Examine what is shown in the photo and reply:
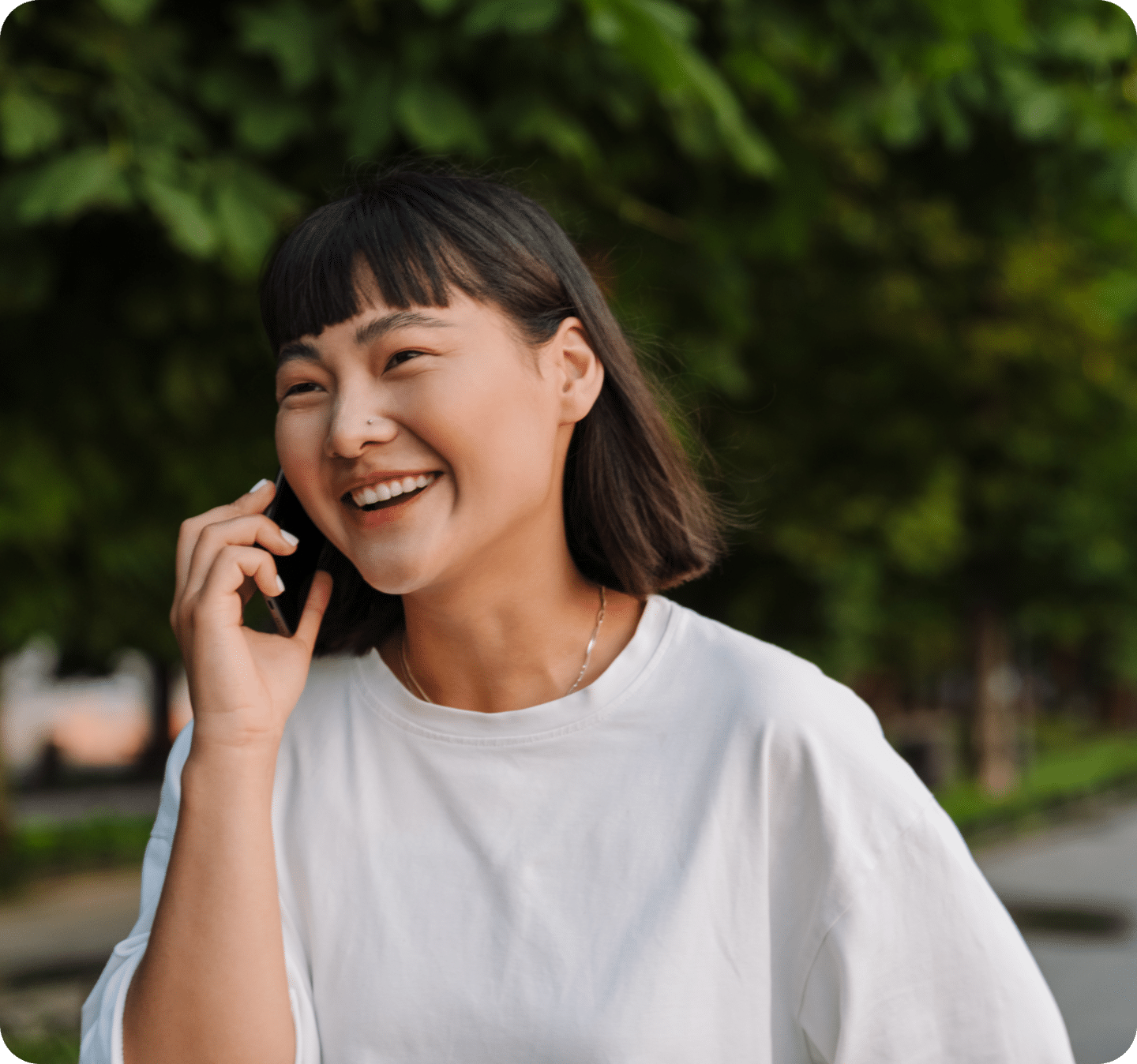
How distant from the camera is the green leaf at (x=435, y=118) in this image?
3.29m

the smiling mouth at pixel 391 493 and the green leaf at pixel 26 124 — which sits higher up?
the green leaf at pixel 26 124

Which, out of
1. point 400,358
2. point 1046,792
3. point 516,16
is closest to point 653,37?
point 516,16

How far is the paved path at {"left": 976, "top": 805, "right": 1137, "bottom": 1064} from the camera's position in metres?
6.88

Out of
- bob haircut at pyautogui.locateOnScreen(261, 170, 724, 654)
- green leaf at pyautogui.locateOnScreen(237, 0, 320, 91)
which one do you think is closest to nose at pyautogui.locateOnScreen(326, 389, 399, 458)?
bob haircut at pyautogui.locateOnScreen(261, 170, 724, 654)

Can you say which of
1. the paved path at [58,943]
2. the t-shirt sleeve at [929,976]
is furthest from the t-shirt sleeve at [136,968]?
the paved path at [58,943]

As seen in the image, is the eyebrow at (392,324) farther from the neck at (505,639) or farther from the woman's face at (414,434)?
the neck at (505,639)

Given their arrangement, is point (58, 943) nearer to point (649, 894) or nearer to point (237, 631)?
point (237, 631)

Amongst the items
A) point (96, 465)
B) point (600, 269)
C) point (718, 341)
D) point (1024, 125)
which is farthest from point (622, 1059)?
point (718, 341)

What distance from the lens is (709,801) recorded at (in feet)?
5.37

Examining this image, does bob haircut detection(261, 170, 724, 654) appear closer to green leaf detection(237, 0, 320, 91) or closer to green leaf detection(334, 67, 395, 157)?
green leaf detection(334, 67, 395, 157)

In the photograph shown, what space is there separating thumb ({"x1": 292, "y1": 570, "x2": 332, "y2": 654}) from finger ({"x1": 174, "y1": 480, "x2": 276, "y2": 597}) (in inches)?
5.5

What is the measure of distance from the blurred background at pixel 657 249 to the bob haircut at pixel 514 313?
1.24ft

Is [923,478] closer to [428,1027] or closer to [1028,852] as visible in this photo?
[1028,852]

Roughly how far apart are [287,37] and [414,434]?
2.10m
